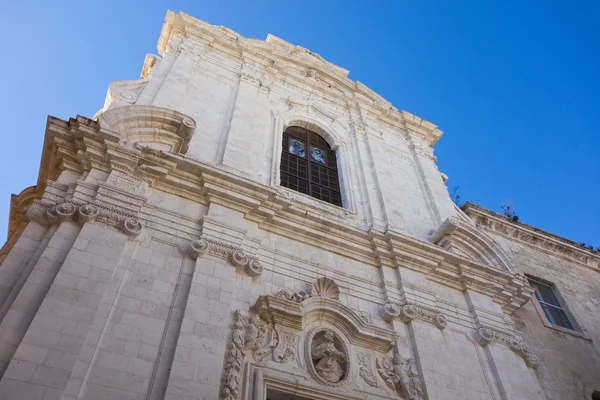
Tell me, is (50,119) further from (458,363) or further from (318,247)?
(458,363)

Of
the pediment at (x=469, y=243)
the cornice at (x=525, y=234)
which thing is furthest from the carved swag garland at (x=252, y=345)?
the cornice at (x=525, y=234)

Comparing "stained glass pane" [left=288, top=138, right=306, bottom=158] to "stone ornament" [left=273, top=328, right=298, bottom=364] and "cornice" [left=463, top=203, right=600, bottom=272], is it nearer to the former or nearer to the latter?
"cornice" [left=463, top=203, right=600, bottom=272]

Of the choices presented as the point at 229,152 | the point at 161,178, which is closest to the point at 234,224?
the point at 161,178

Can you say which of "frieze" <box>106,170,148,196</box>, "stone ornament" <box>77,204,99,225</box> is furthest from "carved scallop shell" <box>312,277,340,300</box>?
"stone ornament" <box>77,204,99,225</box>

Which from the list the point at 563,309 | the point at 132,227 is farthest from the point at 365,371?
the point at 563,309

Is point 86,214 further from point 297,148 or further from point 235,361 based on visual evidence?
point 297,148

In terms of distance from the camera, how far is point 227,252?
28.5 ft

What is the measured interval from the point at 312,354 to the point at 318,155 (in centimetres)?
691

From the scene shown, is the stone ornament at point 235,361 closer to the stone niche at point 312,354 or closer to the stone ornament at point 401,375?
the stone niche at point 312,354

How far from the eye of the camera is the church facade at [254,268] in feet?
22.2

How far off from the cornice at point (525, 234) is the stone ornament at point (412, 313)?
5.89 meters

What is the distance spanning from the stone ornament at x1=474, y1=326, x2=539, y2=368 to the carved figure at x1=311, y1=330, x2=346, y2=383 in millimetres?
3334

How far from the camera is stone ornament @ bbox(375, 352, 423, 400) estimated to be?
838cm

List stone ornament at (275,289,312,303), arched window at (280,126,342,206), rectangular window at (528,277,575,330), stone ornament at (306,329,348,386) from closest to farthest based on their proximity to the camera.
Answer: stone ornament at (306,329,348,386)
stone ornament at (275,289,312,303)
arched window at (280,126,342,206)
rectangular window at (528,277,575,330)
